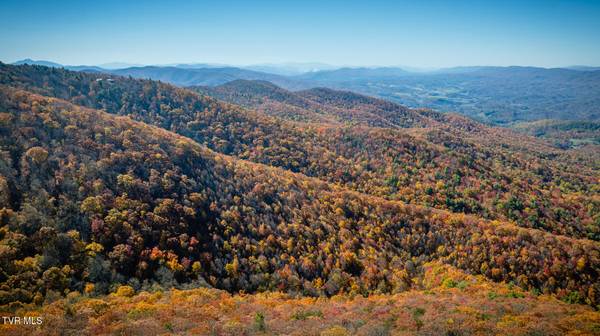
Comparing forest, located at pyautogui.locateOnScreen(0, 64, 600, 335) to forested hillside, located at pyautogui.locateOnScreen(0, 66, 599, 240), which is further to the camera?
forested hillside, located at pyautogui.locateOnScreen(0, 66, 599, 240)

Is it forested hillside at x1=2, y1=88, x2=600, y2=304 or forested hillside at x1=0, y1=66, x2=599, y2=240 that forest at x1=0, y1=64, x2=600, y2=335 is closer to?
forested hillside at x1=2, y1=88, x2=600, y2=304

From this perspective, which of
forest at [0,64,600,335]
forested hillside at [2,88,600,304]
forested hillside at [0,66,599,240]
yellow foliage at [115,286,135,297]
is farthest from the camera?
forested hillside at [0,66,599,240]

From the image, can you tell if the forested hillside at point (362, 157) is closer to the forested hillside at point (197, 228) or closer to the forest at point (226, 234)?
the forest at point (226, 234)

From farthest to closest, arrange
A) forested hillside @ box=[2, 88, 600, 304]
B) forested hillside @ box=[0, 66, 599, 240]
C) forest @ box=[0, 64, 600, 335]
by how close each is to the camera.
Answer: forested hillside @ box=[0, 66, 599, 240] < forested hillside @ box=[2, 88, 600, 304] < forest @ box=[0, 64, 600, 335]

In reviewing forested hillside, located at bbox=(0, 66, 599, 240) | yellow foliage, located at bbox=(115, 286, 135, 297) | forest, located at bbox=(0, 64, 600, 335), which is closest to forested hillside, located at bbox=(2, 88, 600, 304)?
forest, located at bbox=(0, 64, 600, 335)

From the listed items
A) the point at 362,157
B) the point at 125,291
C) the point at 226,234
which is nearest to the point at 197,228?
the point at 226,234

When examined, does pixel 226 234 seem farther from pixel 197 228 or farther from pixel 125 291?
pixel 125 291

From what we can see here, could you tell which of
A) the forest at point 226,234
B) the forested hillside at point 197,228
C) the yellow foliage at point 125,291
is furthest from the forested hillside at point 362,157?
the yellow foliage at point 125,291

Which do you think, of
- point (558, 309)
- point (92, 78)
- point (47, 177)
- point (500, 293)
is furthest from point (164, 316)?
point (92, 78)

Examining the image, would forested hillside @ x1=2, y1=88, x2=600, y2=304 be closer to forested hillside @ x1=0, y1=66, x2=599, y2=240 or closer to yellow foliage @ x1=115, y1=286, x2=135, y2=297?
yellow foliage @ x1=115, y1=286, x2=135, y2=297

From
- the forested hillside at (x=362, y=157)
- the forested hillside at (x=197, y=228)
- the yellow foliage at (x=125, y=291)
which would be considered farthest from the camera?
the forested hillside at (x=362, y=157)

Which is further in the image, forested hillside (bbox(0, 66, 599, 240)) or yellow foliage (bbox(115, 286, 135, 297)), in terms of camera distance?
forested hillside (bbox(0, 66, 599, 240))
